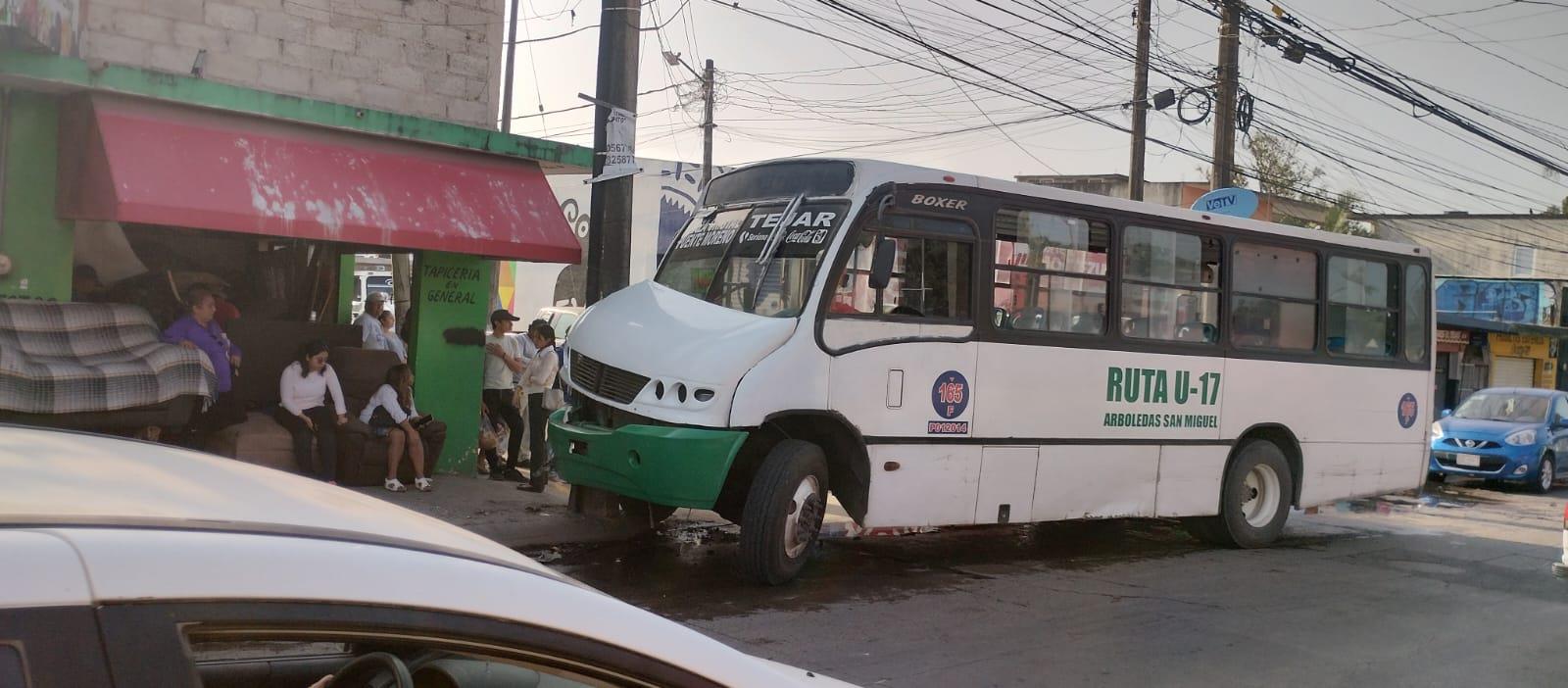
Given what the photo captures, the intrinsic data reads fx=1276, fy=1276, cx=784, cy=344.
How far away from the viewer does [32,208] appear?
978 cm

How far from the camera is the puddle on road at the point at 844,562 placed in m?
8.30

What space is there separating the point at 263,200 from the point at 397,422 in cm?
231

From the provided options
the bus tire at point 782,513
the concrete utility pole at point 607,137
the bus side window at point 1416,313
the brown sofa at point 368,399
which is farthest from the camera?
the bus side window at point 1416,313

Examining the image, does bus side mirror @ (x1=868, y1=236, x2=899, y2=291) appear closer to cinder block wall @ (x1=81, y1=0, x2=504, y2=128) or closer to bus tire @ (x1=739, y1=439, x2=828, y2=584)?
bus tire @ (x1=739, y1=439, x2=828, y2=584)

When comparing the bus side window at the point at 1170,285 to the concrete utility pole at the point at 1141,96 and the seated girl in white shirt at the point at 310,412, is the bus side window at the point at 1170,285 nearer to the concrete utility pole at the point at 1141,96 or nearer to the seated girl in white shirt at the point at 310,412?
the seated girl in white shirt at the point at 310,412

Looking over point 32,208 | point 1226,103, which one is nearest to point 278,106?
point 32,208

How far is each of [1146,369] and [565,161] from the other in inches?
231

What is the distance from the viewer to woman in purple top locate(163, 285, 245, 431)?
1021 centimetres

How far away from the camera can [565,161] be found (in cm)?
1255

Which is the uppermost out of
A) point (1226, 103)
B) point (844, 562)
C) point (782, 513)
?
point (1226, 103)

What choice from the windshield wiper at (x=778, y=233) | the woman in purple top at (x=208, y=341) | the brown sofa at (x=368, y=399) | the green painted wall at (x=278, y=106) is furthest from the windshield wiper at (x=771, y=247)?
the woman in purple top at (x=208, y=341)

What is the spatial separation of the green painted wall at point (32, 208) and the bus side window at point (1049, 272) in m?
7.25

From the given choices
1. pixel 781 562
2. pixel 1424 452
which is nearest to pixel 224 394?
pixel 781 562

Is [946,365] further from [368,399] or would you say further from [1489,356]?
[1489,356]
